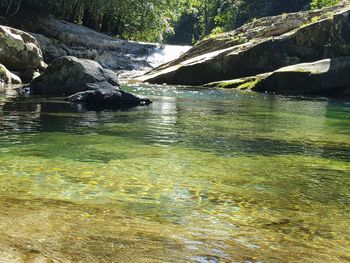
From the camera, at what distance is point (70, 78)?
658 inches

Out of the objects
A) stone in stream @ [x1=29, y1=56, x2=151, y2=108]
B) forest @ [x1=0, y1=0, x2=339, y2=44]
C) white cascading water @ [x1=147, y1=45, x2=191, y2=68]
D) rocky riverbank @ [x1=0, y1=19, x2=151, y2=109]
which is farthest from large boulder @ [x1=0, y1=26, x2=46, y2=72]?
forest @ [x1=0, y1=0, x2=339, y2=44]

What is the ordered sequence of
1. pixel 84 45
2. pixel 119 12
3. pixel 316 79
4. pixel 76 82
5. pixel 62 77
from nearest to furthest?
1. pixel 76 82
2. pixel 62 77
3. pixel 316 79
4. pixel 84 45
5. pixel 119 12

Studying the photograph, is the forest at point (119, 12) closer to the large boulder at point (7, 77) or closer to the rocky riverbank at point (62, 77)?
the rocky riverbank at point (62, 77)

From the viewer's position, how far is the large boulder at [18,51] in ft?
70.2

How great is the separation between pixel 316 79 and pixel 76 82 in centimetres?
1048

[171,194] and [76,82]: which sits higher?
[76,82]

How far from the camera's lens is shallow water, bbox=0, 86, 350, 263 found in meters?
3.33

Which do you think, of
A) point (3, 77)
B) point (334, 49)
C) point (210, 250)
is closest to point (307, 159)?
point (210, 250)

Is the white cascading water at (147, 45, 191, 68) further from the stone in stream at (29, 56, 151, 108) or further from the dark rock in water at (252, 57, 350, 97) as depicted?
the stone in stream at (29, 56, 151, 108)

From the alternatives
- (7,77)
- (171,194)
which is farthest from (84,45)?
(171,194)

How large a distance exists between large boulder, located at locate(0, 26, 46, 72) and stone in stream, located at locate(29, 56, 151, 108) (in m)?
4.91

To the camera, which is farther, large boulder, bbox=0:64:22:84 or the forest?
the forest

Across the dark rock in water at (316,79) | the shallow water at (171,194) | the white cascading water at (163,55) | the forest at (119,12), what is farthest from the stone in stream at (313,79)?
the forest at (119,12)

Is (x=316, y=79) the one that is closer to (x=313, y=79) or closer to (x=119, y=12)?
(x=313, y=79)
